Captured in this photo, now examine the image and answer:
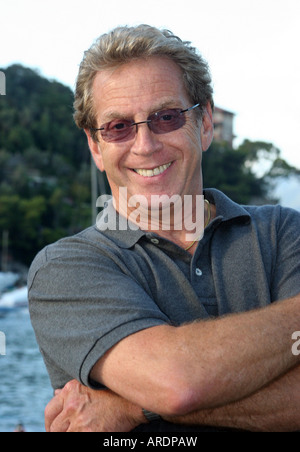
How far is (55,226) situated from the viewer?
47656mm

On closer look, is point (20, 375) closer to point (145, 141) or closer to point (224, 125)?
point (145, 141)

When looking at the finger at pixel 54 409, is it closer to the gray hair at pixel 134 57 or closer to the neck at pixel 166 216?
the neck at pixel 166 216

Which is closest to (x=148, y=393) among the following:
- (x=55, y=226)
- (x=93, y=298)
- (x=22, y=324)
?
(x=93, y=298)

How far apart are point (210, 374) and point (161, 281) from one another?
13.2 inches

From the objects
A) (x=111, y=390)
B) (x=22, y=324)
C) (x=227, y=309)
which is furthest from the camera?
(x=22, y=324)

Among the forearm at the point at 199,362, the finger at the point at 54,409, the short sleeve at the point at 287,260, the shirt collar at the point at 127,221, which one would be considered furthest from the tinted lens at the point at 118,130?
the finger at the point at 54,409

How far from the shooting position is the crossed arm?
1517 millimetres

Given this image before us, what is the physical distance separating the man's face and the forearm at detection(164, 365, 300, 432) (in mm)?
657

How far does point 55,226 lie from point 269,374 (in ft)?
153

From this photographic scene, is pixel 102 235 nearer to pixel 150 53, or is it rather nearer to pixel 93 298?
pixel 93 298

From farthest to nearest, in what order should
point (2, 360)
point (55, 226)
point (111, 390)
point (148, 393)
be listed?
point (55, 226)
point (2, 360)
point (111, 390)
point (148, 393)

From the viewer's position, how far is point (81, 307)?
166cm

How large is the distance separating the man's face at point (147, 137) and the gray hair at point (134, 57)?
1.0 inches

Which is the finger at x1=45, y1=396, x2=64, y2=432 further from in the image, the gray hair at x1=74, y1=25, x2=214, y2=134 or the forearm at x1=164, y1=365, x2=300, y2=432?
the gray hair at x1=74, y1=25, x2=214, y2=134
